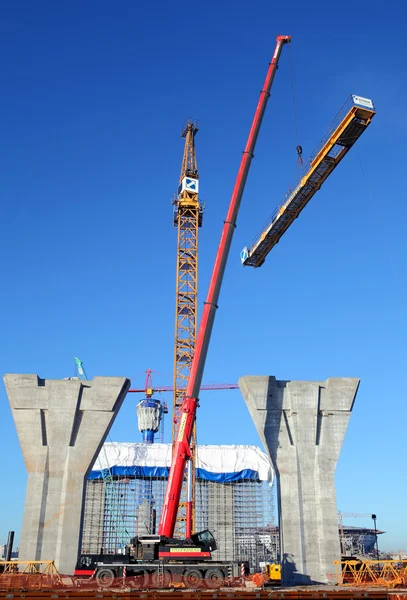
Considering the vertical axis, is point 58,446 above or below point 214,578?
above

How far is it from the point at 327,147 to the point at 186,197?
17905 mm

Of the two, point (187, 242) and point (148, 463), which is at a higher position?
point (187, 242)

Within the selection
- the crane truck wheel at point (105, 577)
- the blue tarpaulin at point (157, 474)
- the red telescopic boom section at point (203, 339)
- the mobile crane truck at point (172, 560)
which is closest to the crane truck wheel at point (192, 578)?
the mobile crane truck at point (172, 560)

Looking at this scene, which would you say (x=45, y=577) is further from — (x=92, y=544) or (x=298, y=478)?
(x=92, y=544)

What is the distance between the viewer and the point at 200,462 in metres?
53.9

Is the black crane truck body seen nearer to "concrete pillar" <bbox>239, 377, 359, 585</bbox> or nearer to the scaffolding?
"concrete pillar" <bbox>239, 377, 359, 585</bbox>

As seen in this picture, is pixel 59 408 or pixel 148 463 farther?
pixel 148 463

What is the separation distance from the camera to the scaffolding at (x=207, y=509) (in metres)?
52.9

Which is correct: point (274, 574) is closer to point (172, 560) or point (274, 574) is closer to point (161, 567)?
point (172, 560)

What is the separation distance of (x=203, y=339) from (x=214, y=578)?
9.80 m

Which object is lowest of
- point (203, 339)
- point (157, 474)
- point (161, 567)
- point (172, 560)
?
point (161, 567)

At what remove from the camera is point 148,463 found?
177 ft

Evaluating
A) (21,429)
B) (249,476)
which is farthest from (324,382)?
(249,476)

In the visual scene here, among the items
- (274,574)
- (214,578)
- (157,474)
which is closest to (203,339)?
(214,578)
